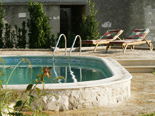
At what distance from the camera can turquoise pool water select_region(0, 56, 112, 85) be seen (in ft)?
21.9

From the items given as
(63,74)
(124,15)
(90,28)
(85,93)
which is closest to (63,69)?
(63,74)

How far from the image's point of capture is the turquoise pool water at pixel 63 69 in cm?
668

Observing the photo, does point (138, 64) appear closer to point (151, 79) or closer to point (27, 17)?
point (151, 79)

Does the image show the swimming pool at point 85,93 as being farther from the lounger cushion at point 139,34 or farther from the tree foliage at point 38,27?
the tree foliage at point 38,27

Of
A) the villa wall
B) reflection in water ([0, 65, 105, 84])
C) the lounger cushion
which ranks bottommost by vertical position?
reflection in water ([0, 65, 105, 84])

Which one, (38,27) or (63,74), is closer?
(63,74)

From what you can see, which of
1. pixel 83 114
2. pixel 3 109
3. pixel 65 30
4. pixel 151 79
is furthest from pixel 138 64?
pixel 65 30

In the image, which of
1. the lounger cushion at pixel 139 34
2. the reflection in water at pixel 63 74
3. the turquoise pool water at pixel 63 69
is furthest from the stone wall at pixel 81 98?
the lounger cushion at pixel 139 34

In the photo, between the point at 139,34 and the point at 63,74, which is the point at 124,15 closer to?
the point at 139,34

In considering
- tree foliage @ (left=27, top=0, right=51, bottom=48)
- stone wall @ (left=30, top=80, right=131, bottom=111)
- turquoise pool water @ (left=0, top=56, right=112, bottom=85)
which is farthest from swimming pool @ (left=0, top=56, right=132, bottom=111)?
tree foliage @ (left=27, top=0, right=51, bottom=48)

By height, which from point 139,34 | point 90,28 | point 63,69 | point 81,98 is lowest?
point 63,69

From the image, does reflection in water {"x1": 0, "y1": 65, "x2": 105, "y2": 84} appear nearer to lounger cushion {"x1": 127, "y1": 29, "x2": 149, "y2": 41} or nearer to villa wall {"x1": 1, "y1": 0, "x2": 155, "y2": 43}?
lounger cushion {"x1": 127, "y1": 29, "x2": 149, "y2": 41}

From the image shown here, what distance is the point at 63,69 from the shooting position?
8.33 meters

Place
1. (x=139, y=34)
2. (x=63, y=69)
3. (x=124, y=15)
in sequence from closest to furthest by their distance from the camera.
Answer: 1. (x=63, y=69)
2. (x=139, y=34)
3. (x=124, y=15)
